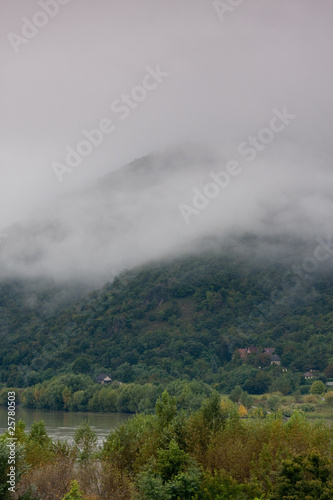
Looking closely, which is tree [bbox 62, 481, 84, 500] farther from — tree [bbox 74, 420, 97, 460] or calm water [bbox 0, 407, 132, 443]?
calm water [bbox 0, 407, 132, 443]

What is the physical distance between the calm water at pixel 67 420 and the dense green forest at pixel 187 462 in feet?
142

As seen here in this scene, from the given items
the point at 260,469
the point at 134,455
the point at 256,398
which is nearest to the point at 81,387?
the point at 256,398

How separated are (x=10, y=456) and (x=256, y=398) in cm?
12872

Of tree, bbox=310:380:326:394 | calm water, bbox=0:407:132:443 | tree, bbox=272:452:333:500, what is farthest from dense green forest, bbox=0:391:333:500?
tree, bbox=310:380:326:394

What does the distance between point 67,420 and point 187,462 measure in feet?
305

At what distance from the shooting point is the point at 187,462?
4941cm

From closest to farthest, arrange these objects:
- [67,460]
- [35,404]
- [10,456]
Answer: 1. [10,456]
2. [67,460]
3. [35,404]

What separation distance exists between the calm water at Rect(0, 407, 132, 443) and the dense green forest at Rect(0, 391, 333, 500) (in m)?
43.3

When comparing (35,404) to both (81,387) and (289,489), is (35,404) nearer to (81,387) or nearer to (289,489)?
(81,387)

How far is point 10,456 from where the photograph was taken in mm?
40750

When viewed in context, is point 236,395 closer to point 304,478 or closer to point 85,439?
point 85,439

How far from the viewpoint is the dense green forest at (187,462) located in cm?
4322

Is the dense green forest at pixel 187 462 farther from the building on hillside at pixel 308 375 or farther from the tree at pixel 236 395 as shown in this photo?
the building on hillside at pixel 308 375

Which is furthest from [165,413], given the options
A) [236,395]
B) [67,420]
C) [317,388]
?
[317,388]
